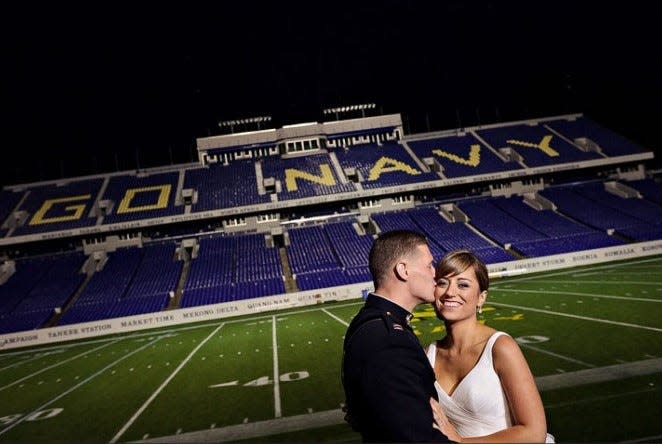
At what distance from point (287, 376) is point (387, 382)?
9.45 meters

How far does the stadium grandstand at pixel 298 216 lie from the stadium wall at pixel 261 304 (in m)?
0.08

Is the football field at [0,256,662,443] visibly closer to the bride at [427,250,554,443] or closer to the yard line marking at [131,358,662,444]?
the yard line marking at [131,358,662,444]

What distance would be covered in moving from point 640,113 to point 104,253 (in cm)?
4545

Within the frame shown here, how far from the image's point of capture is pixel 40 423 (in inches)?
370

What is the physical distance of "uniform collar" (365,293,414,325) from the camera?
2.63 m

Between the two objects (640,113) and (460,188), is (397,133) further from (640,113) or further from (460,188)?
(640,113)

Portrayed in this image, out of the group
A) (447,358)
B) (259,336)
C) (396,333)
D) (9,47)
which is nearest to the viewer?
(396,333)

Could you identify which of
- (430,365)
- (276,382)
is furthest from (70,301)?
(430,365)

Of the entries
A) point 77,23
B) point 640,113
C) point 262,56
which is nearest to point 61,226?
point 77,23

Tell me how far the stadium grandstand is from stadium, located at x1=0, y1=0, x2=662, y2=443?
0.18 m

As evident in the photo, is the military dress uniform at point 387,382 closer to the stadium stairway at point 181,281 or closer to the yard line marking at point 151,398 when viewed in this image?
the yard line marking at point 151,398

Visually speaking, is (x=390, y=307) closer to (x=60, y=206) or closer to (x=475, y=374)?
(x=475, y=374)

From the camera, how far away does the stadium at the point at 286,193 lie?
15.0 m

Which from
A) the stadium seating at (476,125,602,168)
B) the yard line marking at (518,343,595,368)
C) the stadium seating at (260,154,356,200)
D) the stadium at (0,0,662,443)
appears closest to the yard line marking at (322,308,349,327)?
the stadium at (0,0,662,443)
